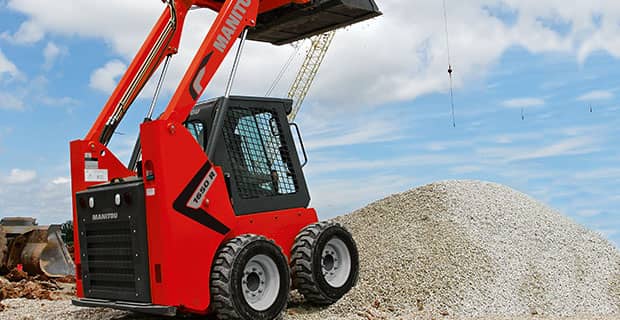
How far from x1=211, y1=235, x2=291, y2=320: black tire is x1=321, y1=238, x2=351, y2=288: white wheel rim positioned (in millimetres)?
1137

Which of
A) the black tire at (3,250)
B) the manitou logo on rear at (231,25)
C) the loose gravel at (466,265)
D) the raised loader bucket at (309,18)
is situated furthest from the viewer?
the black tire at (3,250)

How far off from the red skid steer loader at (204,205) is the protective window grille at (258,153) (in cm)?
1

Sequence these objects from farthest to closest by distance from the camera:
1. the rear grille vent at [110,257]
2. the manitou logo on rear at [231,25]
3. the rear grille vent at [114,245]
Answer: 1. the manitou logo on rear at [231,25]
2. the rear grille vent at [110,257]
3. the rear grille vent at [114,245]

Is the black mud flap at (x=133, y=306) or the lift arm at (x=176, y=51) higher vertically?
the lift arm at (x=176, y=51)

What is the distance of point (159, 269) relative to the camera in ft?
20.0

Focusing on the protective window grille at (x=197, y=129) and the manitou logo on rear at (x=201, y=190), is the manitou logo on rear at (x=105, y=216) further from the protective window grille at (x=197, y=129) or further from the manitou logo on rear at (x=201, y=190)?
the protective window grille at (x=197, y=129)

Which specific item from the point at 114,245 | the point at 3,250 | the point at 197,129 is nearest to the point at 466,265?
the point at 197,129

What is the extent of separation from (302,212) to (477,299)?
2.46m

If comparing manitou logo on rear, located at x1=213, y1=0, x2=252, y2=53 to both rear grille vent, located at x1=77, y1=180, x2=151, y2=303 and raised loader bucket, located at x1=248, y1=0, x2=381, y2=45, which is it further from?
rear grille vent, located at x1=77, y1=180, x2=151, y2=303

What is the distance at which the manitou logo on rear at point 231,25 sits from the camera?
6.98 m

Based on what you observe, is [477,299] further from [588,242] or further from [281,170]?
[588,242]

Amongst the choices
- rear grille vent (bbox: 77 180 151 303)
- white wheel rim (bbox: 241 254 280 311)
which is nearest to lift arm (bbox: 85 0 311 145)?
rear grille vent (bbox: 77 180 151 303)

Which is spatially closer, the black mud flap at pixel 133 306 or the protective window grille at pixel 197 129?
the black mud flap at pixel 133 306

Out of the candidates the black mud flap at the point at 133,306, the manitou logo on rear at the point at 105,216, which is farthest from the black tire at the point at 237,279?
the manitou logo on rear at the point at 105,216
